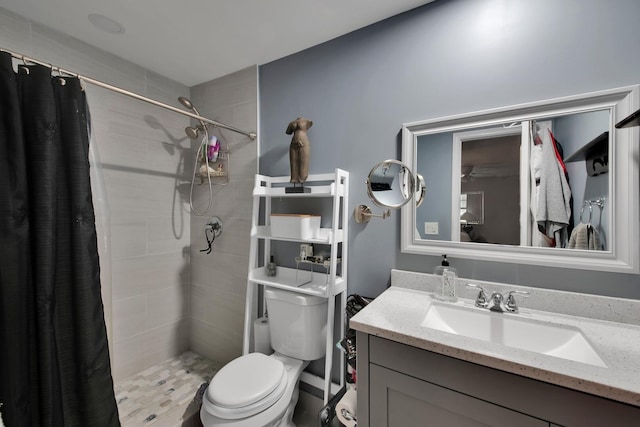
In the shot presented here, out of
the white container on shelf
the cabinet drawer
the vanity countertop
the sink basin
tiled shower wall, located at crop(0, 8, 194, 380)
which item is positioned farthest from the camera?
tiled shower wall, located at crop(0, 8, 194, 380)

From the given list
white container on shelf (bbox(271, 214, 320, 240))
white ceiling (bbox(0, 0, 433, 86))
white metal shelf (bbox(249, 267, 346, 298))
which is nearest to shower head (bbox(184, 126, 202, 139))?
white ceiling (bbox(0, 0, 433, 86))

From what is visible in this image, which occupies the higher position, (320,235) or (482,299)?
(320,235)

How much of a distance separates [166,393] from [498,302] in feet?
6.36

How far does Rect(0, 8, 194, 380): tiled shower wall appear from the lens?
5.42ft

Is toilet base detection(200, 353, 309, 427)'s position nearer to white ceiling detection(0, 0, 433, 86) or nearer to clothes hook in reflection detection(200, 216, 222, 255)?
clothes hook in reflection detection(200, 216, 222, 255)

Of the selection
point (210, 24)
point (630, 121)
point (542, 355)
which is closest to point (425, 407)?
point (542, 355)

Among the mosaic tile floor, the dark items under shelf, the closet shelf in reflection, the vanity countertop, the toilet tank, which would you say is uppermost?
the dark items under shelf

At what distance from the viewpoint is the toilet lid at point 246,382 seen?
114 centimetres

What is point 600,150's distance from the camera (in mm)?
963

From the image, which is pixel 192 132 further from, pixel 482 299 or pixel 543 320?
pixel 543 320

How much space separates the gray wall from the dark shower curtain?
992mm

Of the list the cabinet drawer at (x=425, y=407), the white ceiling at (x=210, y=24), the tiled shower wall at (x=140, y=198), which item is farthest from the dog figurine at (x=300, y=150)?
the tiled shower wall at (x=140, y=198)

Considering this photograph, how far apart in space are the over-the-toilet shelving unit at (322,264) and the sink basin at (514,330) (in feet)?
1.66

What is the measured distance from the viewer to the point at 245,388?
1188mm
